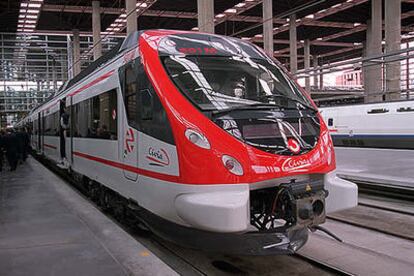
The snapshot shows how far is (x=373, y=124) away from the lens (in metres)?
18.1

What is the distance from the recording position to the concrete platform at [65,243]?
→ 442cm

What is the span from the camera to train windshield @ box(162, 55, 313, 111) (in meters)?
4.61

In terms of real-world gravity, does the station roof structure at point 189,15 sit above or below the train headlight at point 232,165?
above

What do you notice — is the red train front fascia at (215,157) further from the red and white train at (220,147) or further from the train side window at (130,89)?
the train side window at (130,89)

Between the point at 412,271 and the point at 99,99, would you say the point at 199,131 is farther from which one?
the point at 99,99

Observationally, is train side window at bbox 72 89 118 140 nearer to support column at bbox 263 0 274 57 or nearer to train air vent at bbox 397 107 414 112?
train air vent at bbox 397 107 414 112

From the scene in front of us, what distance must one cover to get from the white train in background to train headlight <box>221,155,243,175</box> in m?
13.7

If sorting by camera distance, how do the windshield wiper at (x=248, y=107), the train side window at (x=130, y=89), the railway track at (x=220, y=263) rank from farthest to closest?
the train side window at (x=130, y=89), the railway track at (x=220, y=263), the windshield wiper at (x=248, y=107)

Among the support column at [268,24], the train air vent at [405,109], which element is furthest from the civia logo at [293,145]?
the support column at [268,24]

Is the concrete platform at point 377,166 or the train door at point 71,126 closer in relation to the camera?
the train door at point 71,126

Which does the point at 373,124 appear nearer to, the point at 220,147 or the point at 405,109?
the point at 405,109

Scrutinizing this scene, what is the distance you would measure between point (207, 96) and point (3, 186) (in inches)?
321

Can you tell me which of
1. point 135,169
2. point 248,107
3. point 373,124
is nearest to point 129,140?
point 135,169

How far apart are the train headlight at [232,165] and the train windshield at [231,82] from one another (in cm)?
59
